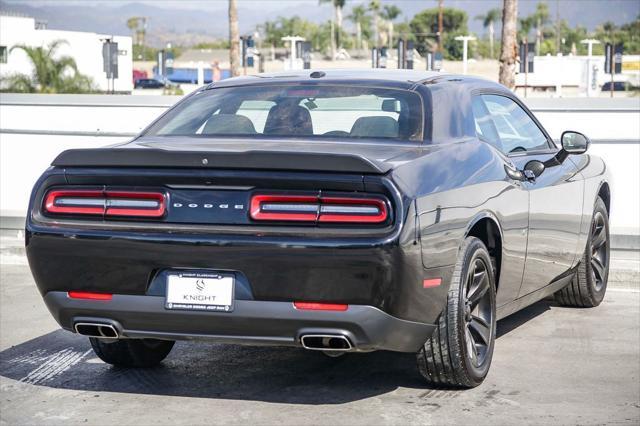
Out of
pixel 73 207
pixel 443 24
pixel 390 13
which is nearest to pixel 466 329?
pixel 73 207

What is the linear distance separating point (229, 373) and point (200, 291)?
125 cm

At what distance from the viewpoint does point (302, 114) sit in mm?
6184

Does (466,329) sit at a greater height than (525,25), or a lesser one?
lesser

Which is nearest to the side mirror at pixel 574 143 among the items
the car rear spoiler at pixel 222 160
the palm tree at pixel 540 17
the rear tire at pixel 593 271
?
the rear tire at pixel 593 271

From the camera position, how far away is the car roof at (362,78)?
6422mm

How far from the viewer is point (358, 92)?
630cm

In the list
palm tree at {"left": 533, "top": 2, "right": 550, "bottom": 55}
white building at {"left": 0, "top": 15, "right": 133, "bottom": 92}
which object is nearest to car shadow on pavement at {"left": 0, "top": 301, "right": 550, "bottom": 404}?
white building at {"left": 0, "top": 15, "right": 133, "bottom": 92}

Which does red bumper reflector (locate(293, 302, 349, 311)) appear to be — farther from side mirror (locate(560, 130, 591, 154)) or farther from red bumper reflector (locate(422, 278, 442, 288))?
side mirror (locate(560, 130, 591, 154))

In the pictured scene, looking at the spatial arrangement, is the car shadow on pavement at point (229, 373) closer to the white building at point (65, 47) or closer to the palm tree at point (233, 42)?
the palm tree at point (233, 42)

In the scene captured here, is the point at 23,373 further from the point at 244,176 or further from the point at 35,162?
the point at 35,162

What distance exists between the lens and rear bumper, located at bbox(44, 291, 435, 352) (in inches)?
201

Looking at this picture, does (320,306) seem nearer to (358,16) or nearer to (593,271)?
(593,271)

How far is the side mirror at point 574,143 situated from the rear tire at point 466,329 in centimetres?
145

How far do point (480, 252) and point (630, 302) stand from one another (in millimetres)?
3279
